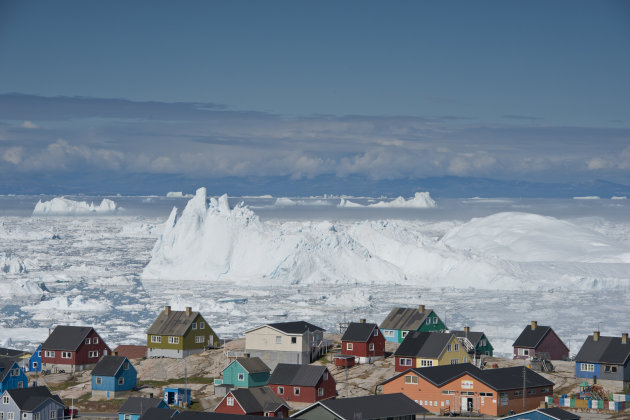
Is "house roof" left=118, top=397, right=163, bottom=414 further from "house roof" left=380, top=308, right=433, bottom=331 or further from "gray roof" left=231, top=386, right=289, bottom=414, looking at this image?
"house roof" left=380, top=308, right=433, bottom=331

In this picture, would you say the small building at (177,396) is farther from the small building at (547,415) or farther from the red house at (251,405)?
the small building at (547,415)

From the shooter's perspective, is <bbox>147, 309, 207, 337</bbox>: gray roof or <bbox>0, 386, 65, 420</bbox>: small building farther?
<bbox>147, 309, 207, 337</bbox>: gray roof

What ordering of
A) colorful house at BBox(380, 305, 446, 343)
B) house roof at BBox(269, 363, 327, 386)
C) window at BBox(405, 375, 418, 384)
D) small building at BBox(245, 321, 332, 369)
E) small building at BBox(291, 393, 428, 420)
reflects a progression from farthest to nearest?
1. colorful house at BBox(380, 305, 446, 343)
2. small building at BBox(245, 321, 332, 369)
3. house roof at BBox(269, 363, 327, 386)
4. window at BBox(405, 375, 418, 384)
5. small building at BBox(291, 393, 428, 420)


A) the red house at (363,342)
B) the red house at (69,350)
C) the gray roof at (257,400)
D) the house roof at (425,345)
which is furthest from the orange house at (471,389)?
the red house at (69,350)

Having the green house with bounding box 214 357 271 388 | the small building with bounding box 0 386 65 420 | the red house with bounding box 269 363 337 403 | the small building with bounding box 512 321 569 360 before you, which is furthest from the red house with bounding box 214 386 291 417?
the small building with bounding box 512 321 569 360

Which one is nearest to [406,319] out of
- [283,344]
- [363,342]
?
[363,342]

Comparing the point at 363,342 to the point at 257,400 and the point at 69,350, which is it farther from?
the point at 69,350

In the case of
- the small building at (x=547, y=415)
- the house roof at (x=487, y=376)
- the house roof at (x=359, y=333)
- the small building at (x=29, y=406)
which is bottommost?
the small building at (x=29, y=406)

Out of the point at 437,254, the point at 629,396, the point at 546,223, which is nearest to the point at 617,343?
the point at 629,396
